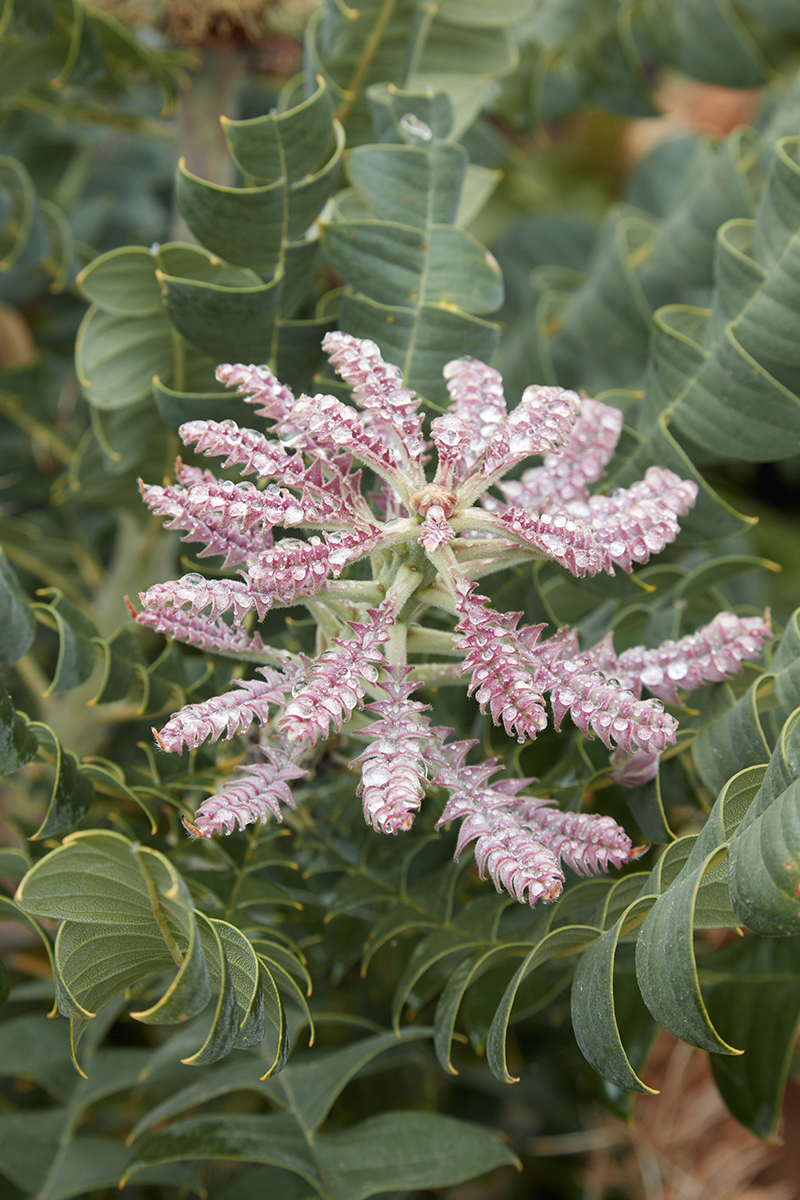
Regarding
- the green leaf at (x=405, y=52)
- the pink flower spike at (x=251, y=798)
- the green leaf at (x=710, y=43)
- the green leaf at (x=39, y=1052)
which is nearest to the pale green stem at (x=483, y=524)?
the pink flower spike at (x=251, y=798)

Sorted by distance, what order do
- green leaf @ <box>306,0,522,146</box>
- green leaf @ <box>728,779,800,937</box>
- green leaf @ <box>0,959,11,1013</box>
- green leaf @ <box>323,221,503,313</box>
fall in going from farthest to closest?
green leaf @ <box>306,0,522,146</box>, green leaf @ <box>323,221,503,313</box>, green leaf @ <box>0,959,11,1013</box>, green leaf @ <box>728,779,800,937</box>

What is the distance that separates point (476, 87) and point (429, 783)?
54 centimetres

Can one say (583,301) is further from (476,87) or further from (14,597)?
(14,597)

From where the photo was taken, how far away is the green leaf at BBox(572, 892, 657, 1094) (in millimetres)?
333

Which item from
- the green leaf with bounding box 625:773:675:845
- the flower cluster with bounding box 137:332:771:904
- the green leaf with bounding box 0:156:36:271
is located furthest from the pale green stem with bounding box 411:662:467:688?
the green leaf with bounding box 0:156:36:271

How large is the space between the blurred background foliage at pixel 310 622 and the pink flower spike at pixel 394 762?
0.24ft

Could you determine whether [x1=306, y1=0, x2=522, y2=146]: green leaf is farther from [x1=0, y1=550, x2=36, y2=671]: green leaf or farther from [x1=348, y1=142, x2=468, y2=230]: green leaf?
[x1=0, y1=550, x2=36, y2=671]: green leaf

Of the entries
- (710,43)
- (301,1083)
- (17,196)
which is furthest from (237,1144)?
(710,43)

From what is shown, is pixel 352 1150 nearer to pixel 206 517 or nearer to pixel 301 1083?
pixel 301 1083

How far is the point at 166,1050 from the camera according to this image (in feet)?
1.81

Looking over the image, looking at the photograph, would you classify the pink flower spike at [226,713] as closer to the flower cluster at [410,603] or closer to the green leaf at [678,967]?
the flower cluster at [410,603]

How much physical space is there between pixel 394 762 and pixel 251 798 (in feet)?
0.19

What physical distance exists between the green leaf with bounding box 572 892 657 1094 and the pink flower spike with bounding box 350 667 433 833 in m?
0.09

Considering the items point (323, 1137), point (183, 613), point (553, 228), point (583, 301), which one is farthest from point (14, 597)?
point (553, 228)
